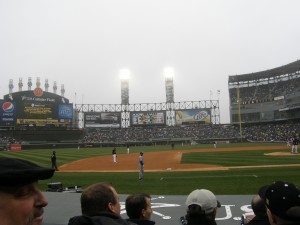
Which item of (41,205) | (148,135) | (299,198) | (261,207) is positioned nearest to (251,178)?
(261,207)

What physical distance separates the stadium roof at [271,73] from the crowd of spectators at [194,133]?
14334mm

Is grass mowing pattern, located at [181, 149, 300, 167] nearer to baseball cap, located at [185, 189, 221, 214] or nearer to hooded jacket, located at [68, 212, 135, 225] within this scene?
baseball cap, located at [185, 189, 221, 214]

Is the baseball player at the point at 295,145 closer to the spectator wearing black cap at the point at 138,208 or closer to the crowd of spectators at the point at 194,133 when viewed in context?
the spectator wearing black cap at the point at 138,208

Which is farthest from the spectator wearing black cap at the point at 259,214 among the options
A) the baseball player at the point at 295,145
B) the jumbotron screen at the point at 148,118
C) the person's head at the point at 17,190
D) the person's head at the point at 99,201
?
the jumbotron screen at the point at 148,118

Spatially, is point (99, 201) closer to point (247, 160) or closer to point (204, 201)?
point (204, 201)

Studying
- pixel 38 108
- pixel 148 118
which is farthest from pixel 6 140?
pixel 148 118

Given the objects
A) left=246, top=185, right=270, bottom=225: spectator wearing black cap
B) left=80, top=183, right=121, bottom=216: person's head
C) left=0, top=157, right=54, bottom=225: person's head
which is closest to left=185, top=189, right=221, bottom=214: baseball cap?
left=246, top=185, right=270, bottom=225: spectator wearing black cap

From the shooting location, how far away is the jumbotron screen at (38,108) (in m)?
78.1

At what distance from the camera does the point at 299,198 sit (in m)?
2.66

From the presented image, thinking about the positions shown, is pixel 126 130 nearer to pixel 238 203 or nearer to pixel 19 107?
pixel 19 107

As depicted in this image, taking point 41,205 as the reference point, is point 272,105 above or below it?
above

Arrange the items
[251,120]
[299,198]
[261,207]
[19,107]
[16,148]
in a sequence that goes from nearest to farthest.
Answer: [299,198]
[261,207]
[16,148]
[19,107]
[251,120]

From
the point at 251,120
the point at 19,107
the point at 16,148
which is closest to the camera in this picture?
the point at 16,148

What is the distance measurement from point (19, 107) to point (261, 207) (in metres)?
81.6
